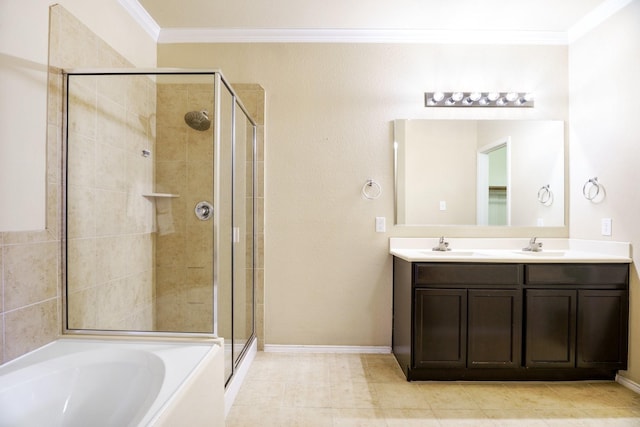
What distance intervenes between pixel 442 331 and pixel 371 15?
233 centimetres

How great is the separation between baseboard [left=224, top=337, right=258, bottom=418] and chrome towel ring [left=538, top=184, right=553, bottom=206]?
264 centimetres

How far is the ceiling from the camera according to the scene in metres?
2.29

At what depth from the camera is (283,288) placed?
267cm

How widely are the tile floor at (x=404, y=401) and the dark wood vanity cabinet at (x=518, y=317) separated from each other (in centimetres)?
14

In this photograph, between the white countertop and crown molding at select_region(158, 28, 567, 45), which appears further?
crown molding at select_region(158, 28, 567, 45)

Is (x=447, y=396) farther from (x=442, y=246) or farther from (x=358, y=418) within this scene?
(x=442, y=246)

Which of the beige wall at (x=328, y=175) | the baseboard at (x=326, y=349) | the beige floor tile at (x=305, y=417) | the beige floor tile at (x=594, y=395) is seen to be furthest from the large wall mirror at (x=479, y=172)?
the beige floor tile at (x=305, y=417)

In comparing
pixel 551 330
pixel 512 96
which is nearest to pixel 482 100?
pixel 512 96

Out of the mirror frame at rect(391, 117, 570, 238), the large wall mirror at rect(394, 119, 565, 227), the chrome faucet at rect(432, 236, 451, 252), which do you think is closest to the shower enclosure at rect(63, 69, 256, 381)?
the mirror frame at rect(391, 117, 570, 238)

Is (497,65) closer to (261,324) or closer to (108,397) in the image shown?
(261,324)

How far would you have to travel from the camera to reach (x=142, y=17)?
7.88 feet

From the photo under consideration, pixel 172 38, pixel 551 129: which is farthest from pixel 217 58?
pixel 551 129

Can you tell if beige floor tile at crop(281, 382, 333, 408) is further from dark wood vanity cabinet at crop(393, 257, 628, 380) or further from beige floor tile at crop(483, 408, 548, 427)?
beige floor tile at crop(483, 408, 548, 427)

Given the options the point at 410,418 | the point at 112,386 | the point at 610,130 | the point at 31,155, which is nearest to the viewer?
the point at 112,386
